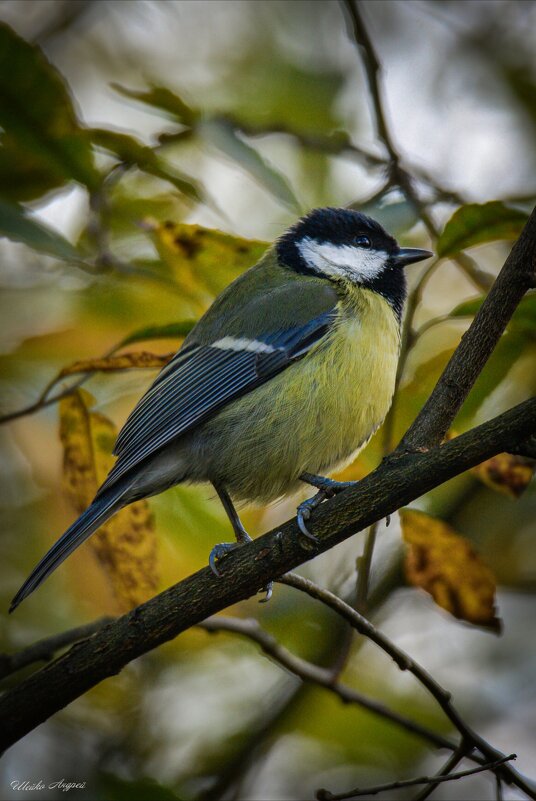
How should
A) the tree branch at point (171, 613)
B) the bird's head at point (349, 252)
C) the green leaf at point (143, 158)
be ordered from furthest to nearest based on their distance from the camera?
the bird's head at point (349, 252) < the green leaf at point (143, 158) < the tree branch at point (171, 613)

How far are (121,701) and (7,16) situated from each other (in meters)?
3.09

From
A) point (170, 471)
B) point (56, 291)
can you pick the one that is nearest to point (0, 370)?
point (56, 291)

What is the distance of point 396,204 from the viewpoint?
278 cm

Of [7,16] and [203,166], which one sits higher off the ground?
[7,16]

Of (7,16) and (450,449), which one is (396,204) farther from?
(7,16)

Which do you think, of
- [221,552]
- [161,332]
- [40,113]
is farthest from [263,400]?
[40,113]

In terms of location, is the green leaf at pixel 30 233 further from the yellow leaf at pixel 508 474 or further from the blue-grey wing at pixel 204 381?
the yellow leaf at pixel 508 474

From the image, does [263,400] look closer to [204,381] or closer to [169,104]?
[204,381]

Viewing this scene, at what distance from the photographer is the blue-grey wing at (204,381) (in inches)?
103

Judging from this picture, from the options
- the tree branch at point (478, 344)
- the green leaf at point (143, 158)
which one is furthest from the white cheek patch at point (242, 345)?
the tree branch at point (478, 344)

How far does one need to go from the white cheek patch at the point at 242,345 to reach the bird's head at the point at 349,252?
1.31ft

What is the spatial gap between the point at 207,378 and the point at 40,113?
0.95 m

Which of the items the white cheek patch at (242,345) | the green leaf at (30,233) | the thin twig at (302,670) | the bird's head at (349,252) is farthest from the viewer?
the bird's head at (349,252)

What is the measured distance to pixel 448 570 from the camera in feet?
7.63
